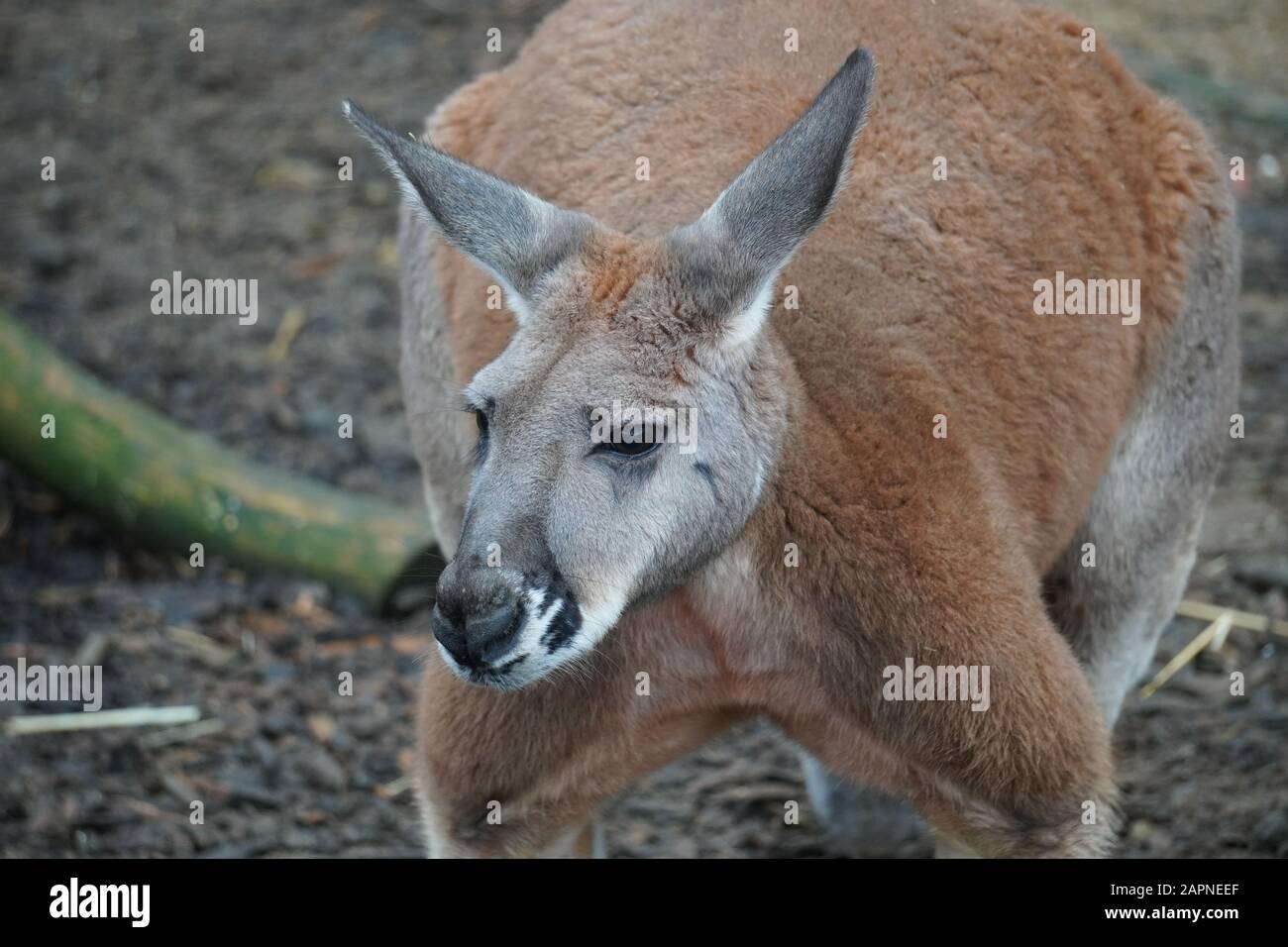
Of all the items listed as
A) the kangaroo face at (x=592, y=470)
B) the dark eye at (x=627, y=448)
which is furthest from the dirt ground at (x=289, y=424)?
the dark eye at (x=627, y=448)

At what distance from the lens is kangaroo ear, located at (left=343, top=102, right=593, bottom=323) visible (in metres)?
4.09

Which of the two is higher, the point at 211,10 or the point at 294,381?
the point at 211,10

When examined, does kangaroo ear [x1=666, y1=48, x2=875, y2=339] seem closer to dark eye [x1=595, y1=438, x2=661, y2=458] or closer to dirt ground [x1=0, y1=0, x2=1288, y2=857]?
dark eye [x1=595, y1=438, x2=661, y2=458]

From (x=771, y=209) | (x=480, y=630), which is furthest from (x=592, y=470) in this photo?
(x=771, y=209)

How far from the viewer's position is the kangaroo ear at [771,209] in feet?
12.5

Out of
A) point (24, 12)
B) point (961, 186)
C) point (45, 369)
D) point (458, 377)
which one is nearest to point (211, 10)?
point (24, 12)

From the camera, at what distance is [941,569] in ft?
13.7

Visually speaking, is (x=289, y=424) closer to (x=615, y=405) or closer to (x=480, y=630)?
Result: (x=615, y=405)

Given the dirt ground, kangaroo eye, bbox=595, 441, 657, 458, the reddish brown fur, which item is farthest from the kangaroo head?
the dirt ground

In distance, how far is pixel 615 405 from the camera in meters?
3.79
